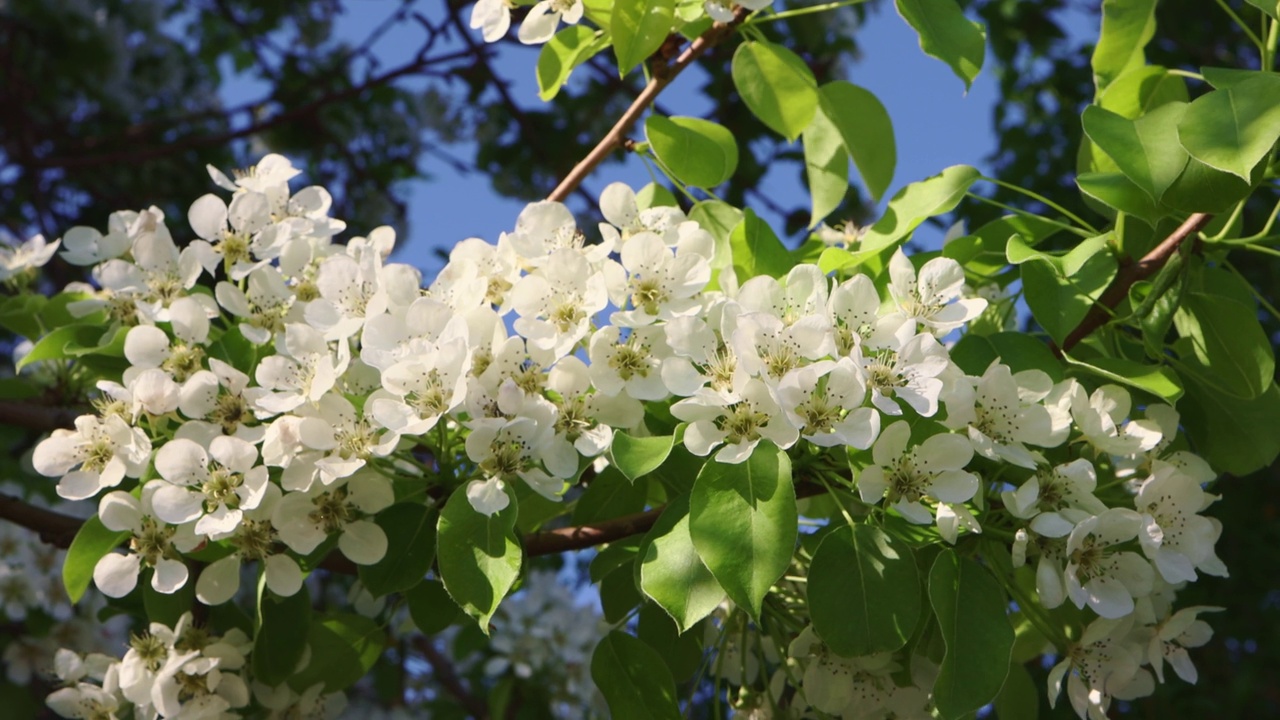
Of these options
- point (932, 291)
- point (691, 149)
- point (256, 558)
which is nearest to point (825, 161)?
point (691, 149)

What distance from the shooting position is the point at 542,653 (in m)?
2.93

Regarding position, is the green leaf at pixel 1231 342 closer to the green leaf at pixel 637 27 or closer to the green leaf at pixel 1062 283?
the green leaf at pixel 1062 283

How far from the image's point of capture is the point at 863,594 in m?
1.19

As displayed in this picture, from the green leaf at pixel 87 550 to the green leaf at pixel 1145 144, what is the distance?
Answer: 1165mm

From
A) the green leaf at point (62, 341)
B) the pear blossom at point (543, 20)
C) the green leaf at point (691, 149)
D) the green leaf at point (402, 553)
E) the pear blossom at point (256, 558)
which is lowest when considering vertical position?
the green leaf at point (402, 553)

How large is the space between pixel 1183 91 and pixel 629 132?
702 millimetres

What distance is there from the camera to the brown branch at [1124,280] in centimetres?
135

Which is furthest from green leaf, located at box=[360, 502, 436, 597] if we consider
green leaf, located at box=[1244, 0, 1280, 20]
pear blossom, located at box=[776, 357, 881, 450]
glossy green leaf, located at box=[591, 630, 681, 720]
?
green leaf, located at box=[1244, 0, 1280, 20]

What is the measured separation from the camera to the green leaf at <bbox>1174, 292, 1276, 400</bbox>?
53.6 inches

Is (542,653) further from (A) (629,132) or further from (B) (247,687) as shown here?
(A) (629,132)

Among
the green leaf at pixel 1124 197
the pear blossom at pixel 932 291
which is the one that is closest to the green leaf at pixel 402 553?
the pear blossom at pixel 932 291

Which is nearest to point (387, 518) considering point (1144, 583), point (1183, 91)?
point (1144, 583)

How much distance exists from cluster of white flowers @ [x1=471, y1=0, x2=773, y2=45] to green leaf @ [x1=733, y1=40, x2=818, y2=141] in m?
0.10

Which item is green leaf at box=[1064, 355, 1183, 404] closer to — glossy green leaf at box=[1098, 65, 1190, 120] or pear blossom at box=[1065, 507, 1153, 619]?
pear blossom at box=[1065, 507, 1153, 619]
